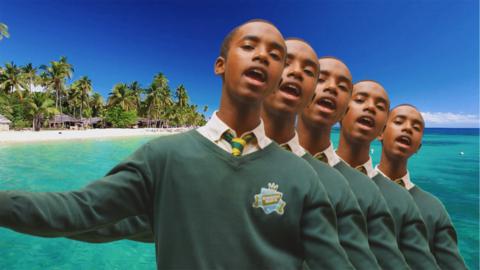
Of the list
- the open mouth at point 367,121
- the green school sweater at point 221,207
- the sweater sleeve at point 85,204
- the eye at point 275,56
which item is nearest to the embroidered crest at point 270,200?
the green school sweater at point 221,207

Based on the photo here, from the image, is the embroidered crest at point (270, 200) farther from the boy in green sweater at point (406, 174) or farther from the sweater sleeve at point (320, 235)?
the boy in green sweater at point (406, 174)

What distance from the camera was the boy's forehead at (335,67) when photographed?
220 cm

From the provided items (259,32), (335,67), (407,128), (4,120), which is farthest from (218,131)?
(4,120)

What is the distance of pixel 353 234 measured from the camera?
65.7 inches

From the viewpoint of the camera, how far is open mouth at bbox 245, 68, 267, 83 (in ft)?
4.85

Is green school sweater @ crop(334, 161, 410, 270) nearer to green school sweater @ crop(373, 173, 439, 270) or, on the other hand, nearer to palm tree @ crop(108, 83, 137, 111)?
green school sweater @ crop(373, 173, 439, 270)

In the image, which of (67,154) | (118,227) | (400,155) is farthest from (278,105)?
(67,154)

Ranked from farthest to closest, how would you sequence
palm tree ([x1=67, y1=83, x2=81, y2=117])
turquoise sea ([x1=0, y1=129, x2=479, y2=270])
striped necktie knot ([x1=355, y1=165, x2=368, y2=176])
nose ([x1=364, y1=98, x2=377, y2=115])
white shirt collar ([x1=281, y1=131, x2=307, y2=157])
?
palm tree ([x1=67, y1=83, x2=81, y2=117]), turquoise sea ([x1=0, y1=129, x2=479, y2=270]), striped necktie knot ([x1=355, y1=165, x2=368, y2=176]), nose ([x1=364, y1=98, x2=377, y2=115]), white shirt collar ([x1=281, y1=131, x2=307, y2=157])

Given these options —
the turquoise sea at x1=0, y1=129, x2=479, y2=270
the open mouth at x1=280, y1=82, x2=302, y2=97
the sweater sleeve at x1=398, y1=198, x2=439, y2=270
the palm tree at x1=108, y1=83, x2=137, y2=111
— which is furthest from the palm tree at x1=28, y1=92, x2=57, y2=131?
the sweater sleeve at x1=398, y1=198, x2=439, y2=270

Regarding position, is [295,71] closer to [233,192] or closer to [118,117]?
[233,192]

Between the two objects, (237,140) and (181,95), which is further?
(181,95)

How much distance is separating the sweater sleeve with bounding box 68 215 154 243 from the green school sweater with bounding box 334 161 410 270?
1329 mm

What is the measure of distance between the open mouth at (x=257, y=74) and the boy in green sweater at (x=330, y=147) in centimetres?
80

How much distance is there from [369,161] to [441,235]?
29.6 inches
